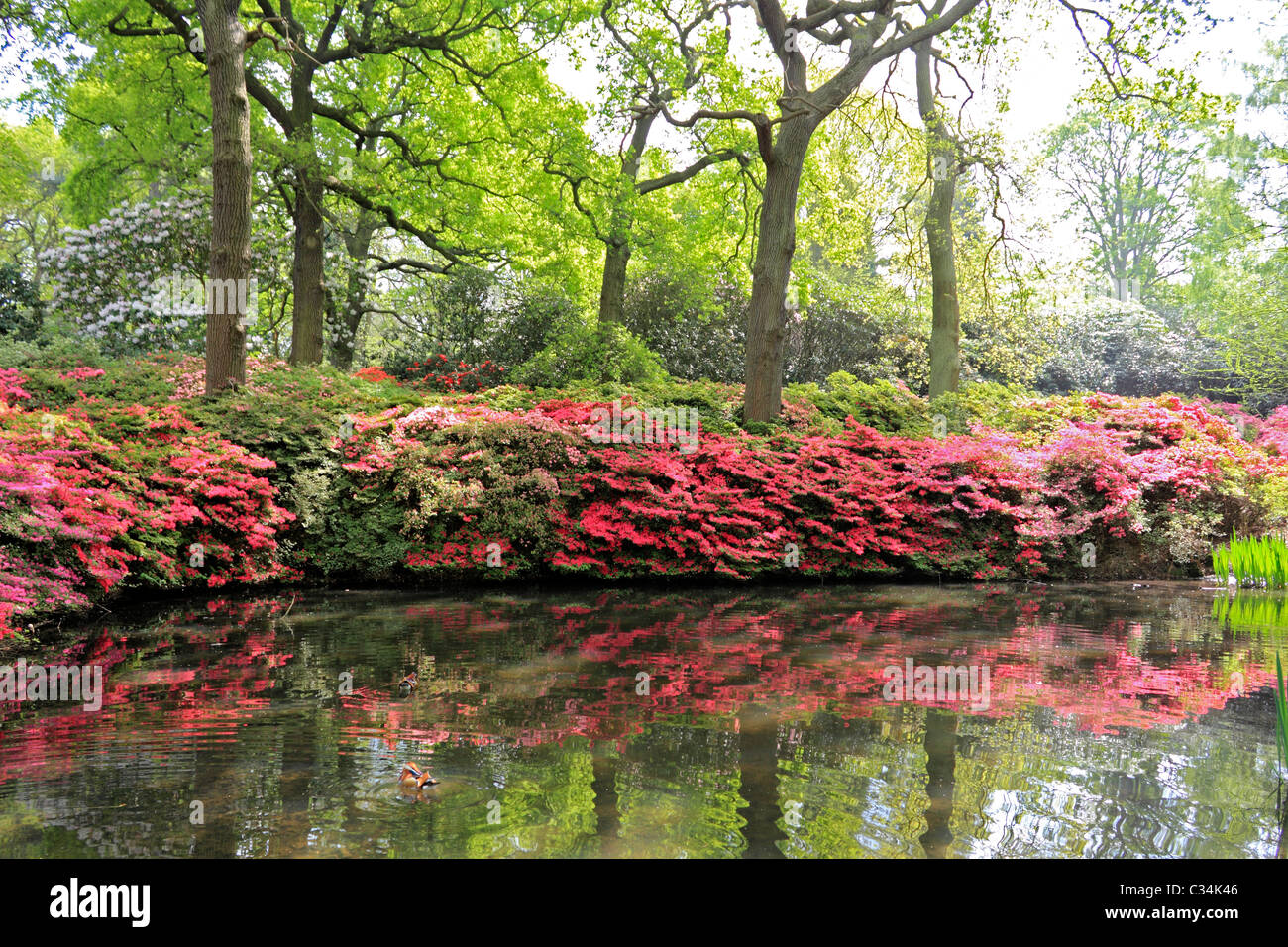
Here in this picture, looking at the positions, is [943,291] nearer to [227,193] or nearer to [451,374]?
[451,374]

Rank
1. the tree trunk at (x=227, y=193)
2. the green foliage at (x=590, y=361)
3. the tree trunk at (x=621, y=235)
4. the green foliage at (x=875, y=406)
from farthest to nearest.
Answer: the green foliage at (x=590, y=361) < the tree trunk at (x=621, y=235) < the green foliage at (x=875, y=406) < the tree trunk at (x=227, y=193)

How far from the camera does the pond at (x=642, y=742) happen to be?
280 centimetres

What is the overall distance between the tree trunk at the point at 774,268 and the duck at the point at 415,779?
891 cm

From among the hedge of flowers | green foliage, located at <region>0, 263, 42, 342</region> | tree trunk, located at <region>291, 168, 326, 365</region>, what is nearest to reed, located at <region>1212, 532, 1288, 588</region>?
the hedge of flowers

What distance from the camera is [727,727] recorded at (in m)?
4.06

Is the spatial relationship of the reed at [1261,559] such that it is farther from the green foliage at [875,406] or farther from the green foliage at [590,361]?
the green foliage at [590,361]

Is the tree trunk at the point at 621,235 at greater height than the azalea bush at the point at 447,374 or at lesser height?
greater

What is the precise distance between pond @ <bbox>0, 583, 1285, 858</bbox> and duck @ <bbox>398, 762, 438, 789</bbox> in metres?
0.07

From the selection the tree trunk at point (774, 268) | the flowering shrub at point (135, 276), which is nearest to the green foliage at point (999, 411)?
the tree trunk at point (774, 268)

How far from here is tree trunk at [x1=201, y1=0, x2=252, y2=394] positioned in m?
9.27

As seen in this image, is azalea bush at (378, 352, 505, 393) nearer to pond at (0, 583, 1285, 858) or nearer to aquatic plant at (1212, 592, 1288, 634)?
pond at (0, 583, 1285, 858)

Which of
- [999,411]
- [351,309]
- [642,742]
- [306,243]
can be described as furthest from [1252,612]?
[351,309]

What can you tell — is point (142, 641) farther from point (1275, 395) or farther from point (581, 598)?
point (1275, 395)
